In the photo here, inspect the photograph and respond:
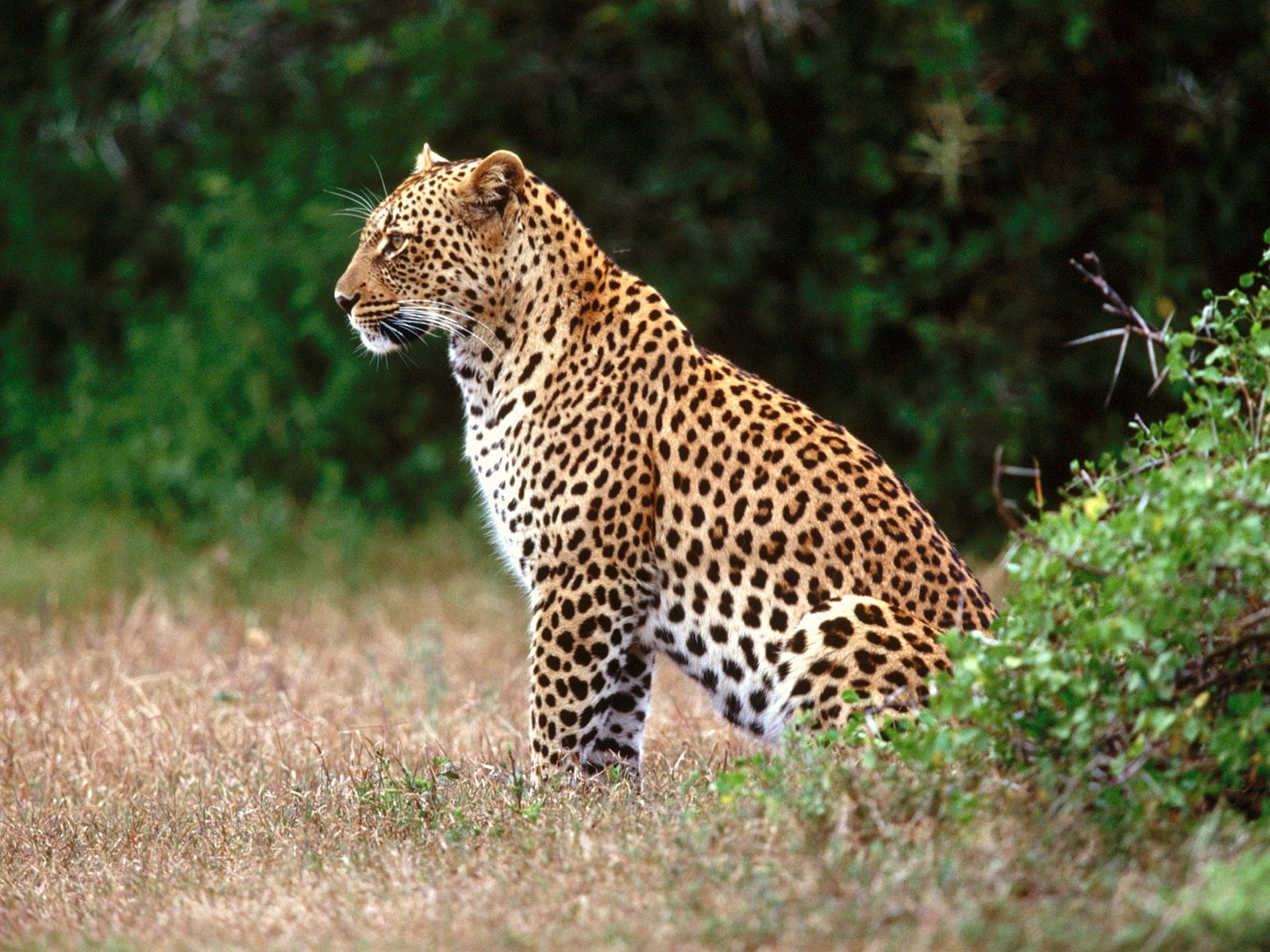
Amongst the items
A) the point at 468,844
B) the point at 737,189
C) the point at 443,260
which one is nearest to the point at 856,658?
the point at 468,844

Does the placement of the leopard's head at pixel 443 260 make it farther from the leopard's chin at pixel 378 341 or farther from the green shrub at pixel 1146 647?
the green shrub at pixel 1146 647

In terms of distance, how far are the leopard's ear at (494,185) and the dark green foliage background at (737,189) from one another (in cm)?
499

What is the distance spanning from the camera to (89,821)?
506 centimetres

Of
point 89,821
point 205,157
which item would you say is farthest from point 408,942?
point 205,157

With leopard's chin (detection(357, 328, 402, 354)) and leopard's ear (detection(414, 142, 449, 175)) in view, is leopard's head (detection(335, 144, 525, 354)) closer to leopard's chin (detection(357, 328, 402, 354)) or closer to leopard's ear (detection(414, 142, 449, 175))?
leopard's chin (detection(357, 328, 402, 354))

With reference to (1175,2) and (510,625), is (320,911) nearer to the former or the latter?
(510,625)

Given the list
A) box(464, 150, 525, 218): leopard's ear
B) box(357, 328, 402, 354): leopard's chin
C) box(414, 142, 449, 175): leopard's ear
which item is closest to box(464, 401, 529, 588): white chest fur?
box(357, 328, 402, 354): leopard's chin

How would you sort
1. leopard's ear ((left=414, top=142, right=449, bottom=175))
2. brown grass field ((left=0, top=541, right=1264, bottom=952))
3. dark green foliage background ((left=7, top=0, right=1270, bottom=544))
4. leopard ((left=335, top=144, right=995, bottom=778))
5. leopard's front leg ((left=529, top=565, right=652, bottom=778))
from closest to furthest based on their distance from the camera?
brown grass field ((left=0, top=541, right=1264, bottom=952)), leopard ((left=335, top=144, right=995, bottom=778)), leopard's front leg ((left=529, top=565, right=652, bottom=778)), leopard's ear ((left=414, top=142, right=449, bottom=175)), dark green foliage background ((left=7, top=0, right=1270, bottom=544))

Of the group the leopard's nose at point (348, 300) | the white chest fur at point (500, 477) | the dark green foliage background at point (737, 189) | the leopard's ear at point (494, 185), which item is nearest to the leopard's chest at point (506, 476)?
the white chest fur at point (500, 477)

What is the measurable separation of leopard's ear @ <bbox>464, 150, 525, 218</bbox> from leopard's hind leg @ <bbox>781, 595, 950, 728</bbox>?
5.53 feet

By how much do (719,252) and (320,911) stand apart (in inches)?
296

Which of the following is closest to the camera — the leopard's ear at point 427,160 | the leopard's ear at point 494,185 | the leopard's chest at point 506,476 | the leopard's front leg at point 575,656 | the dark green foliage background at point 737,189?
the leopard's front leg at point 575,656

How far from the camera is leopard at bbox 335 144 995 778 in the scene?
4.66m

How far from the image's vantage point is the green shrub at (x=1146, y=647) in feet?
11.8
